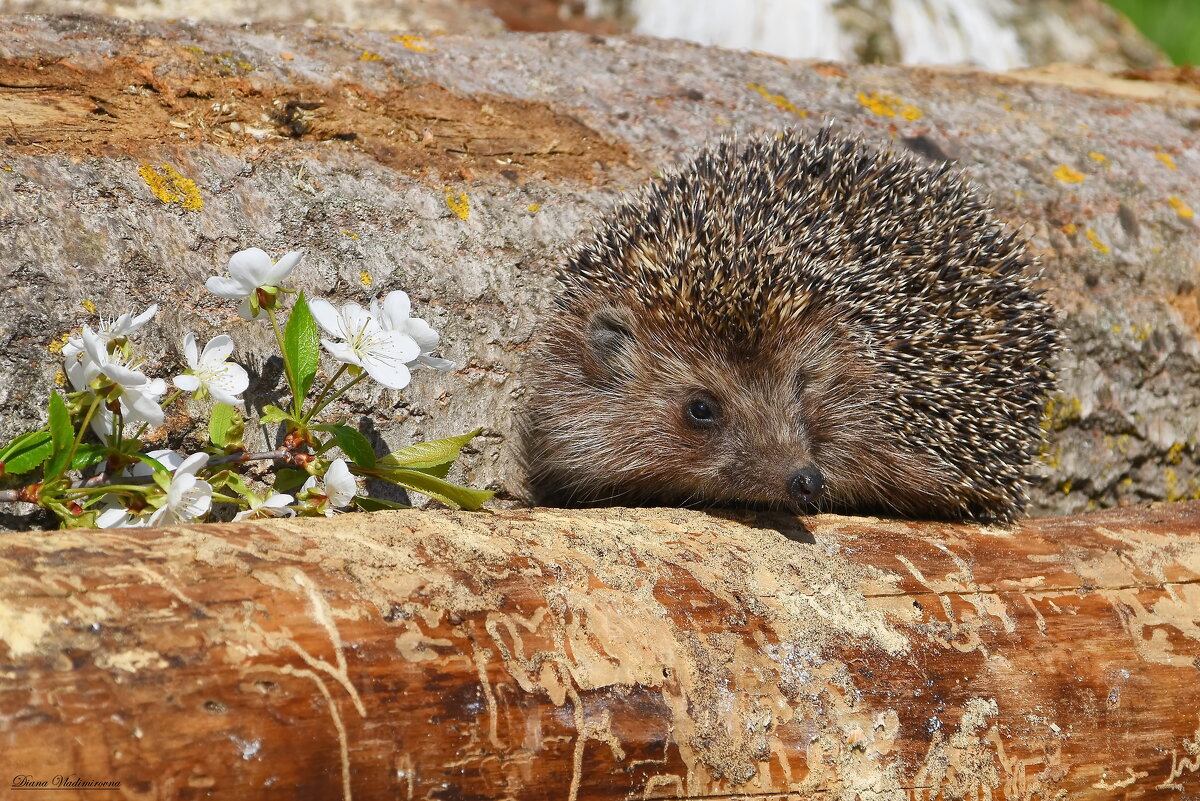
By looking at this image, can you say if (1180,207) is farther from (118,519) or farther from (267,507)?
(118,519)

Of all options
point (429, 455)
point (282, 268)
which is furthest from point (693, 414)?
point (282, 268)

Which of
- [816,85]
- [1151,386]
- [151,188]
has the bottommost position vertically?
[1151,386]

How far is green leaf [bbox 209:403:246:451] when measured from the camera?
333cm

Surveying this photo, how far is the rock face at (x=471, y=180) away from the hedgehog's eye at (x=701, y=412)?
81 cm

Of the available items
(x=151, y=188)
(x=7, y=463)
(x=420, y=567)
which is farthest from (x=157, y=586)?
(x=151, y=188)

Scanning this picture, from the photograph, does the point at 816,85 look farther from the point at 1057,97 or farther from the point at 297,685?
the point at 297,685

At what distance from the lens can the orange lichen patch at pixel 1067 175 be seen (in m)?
6.00

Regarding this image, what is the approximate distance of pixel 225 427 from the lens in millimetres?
3348

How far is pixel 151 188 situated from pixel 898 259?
294 cm

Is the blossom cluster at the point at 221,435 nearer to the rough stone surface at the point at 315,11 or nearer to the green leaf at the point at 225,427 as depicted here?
the green leaf at the point at 225,427

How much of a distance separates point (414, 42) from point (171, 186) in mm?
1778

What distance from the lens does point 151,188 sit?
400 centimetres

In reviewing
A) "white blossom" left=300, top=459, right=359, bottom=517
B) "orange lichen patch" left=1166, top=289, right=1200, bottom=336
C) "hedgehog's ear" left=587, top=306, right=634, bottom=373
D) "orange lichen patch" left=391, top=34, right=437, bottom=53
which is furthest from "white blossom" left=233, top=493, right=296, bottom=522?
"orange lichen patch" left=1166, top=289, right=1200, bottom=336

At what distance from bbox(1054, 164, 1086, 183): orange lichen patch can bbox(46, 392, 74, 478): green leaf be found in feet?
17.1
